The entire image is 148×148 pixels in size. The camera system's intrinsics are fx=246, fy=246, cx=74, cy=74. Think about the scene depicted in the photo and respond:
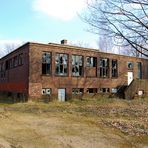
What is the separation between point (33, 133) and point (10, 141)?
1564 millimetres

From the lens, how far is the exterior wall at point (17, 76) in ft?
81.1

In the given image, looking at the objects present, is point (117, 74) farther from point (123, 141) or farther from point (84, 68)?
point (123, 141)

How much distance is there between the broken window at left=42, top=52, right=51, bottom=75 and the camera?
81.9 feet

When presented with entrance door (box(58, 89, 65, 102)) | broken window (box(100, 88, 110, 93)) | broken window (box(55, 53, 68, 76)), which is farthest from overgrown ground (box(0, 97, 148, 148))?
broken window (box(100, 88, 110, 93))

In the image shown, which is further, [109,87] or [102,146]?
[109,87]

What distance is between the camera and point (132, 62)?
33625 mm

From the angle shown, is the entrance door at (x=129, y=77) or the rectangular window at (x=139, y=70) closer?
the entrance door at (x=129, y=77)

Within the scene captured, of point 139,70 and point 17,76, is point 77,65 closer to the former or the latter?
point 17,76

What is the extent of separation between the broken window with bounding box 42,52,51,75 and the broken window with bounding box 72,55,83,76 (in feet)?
9.98

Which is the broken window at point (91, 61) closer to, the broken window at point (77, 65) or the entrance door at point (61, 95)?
the broken window at point (77, 65)

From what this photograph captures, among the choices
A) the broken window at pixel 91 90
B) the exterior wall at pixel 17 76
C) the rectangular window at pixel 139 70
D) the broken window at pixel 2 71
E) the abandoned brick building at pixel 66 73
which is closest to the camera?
the abandoned brick building at pixel 66 73

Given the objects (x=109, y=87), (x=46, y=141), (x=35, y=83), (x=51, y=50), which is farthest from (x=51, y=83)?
(x=46, y=141)

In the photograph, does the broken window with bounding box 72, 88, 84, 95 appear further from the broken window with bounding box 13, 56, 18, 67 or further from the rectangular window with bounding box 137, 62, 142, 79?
the rectangular window with bounding box 137, 62, 142, 79

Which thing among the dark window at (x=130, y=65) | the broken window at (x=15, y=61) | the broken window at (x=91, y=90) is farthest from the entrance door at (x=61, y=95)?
the dark window at (x=130, y=65)
